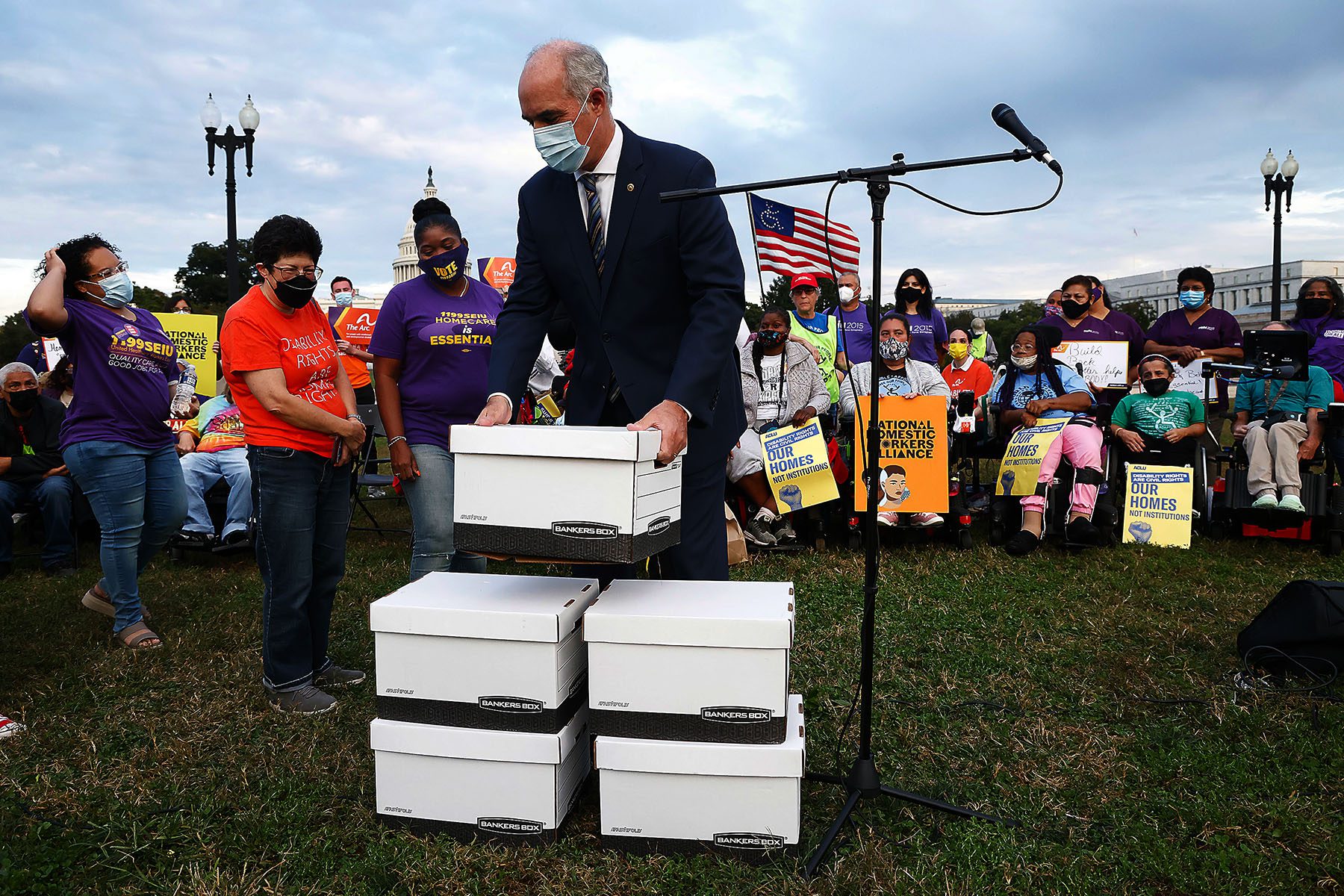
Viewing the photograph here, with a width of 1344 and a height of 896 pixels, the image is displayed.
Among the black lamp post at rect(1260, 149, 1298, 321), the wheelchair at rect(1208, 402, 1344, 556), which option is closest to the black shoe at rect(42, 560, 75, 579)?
the wheelchair at rect(1208, 402, 1344, 556)

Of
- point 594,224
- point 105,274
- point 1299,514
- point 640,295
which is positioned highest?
point 105,274

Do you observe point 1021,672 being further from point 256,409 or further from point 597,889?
point 256,409

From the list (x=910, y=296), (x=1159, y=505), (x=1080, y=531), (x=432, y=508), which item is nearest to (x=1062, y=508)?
(x=1080, y=531)

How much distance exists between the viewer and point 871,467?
2.87m

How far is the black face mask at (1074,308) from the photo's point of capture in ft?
28.9

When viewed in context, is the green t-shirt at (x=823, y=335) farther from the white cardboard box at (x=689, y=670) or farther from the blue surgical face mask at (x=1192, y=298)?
the white cardboard box at (x=689, y=670)

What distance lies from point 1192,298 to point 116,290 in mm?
9236

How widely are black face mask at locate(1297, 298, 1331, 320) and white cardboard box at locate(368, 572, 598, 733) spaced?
324 inches

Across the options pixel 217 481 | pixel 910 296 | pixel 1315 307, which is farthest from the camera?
pixel 910 296

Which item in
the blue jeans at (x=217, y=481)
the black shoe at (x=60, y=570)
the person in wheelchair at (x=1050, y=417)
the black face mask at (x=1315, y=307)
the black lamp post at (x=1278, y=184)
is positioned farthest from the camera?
the black lamp post at (x=1278, y=184)

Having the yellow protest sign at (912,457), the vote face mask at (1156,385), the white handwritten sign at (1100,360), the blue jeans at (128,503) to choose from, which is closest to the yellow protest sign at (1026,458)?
the yellow protest sign at (912,457)

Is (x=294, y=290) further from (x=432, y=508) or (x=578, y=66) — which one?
(x=578, y=66)

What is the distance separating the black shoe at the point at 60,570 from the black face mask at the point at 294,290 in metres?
4.39

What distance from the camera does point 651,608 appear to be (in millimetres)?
2848
